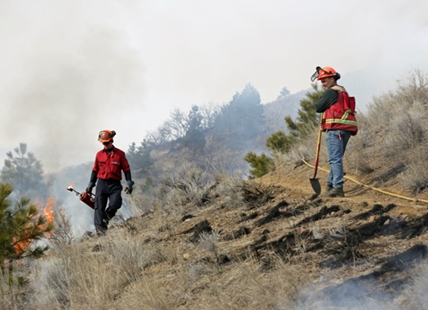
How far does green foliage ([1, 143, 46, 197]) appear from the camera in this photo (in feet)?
144

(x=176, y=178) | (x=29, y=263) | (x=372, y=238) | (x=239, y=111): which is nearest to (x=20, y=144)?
(x=239, y=111)

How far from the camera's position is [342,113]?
6.90m

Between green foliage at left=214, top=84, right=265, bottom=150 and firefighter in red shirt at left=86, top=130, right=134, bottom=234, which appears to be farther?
green foliage at left=214, top=84, right=265, bottom=150

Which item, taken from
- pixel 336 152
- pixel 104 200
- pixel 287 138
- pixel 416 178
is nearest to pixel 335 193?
pixel 336 152

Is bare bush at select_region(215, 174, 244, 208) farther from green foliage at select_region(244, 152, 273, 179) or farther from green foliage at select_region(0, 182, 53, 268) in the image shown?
green foliage at select_region(244, 152, 273, 179)

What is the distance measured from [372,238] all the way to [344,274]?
2.87 ft

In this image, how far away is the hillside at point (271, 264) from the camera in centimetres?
338

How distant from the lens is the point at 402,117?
839 cm

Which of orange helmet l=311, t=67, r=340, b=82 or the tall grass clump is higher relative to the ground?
orange helmet l=311, t=67, r=340, b=82

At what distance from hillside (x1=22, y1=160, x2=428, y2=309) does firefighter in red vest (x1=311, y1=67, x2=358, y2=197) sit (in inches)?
14.9

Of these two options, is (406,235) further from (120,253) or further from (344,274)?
(120,253)

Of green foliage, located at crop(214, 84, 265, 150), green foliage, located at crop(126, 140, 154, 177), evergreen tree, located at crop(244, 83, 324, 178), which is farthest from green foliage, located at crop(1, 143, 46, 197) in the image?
evergreen tree, located at crop(244, 83, 324, 178)

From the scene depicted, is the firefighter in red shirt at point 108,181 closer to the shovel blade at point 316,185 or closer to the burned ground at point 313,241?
the burned ground at point 313,241

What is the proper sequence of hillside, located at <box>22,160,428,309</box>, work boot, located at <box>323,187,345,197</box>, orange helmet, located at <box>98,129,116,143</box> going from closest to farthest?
hillside, located at <box>22,160,428,309</box> < work boot, located at <box>323,187,345,197</box> < orange helmet, located at <box>98,129,116,143</box>
